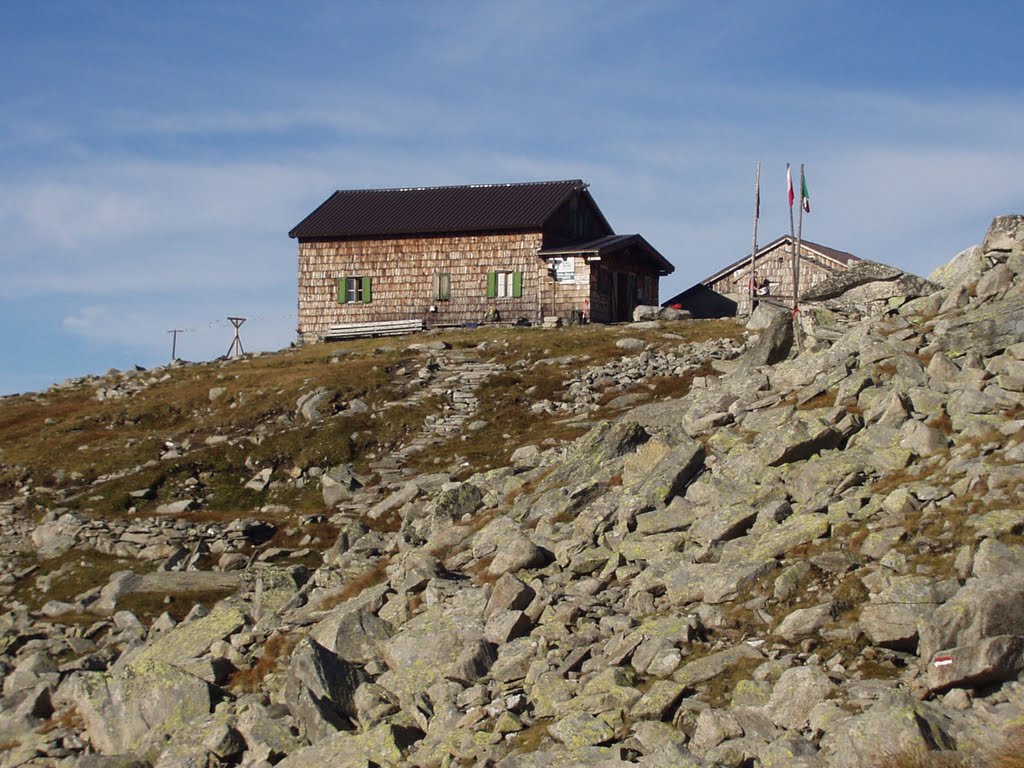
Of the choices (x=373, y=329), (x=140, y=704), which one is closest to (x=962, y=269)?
(x=140, y=704)

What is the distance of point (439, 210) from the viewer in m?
62.0

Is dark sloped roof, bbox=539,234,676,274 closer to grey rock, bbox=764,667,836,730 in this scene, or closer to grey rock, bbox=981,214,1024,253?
grey rock, bbox=981,214,1024,253

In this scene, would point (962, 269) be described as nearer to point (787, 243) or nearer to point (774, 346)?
point (774, 346)

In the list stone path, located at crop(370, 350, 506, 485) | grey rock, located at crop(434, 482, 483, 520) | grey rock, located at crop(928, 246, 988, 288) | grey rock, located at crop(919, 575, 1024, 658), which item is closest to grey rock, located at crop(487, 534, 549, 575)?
grey rock, located at crop(434, 482, 483, 520)

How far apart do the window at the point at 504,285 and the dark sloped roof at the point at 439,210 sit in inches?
93.3

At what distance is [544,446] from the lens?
30250mm

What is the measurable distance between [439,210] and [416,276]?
13.5 ft

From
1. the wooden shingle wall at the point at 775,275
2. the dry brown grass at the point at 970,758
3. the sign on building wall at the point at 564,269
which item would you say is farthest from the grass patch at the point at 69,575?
the wooden shingle wall at the point at 775,275

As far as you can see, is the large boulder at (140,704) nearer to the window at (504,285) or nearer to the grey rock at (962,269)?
the grey rock at (962,269)

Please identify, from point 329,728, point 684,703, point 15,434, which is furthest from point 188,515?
point 684,703

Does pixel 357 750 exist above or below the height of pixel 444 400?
below

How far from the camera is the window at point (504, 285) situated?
2308 inches

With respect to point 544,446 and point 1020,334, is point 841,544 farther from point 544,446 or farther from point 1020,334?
point 544,446

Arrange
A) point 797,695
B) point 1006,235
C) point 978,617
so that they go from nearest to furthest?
point 978,617 < point 797,695 < point 1006,235
